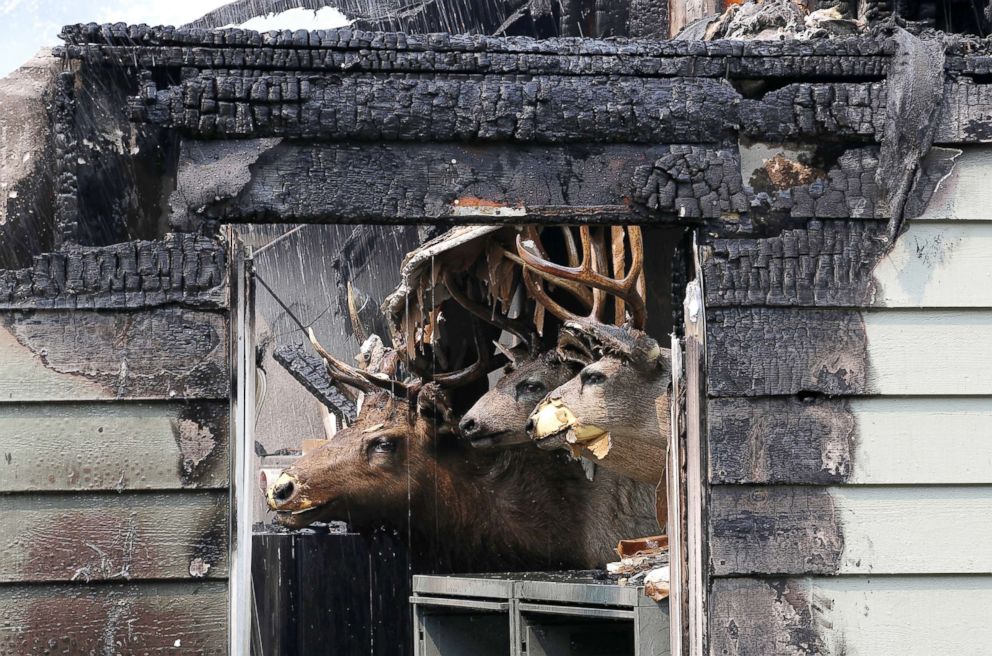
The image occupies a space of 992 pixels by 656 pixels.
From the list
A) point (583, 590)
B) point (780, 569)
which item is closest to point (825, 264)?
point (780, 569)

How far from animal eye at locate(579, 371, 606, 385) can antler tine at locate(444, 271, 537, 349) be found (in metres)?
1.33

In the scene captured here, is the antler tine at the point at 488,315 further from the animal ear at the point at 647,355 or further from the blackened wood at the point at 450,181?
the blackened wood at the point at 450,181

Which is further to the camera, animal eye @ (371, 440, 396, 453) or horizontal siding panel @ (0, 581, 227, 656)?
animal eye @ (371, 440, 396, 453)

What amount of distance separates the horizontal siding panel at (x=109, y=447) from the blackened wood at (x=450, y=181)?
69 centimetres

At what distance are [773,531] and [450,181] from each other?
5.16ft

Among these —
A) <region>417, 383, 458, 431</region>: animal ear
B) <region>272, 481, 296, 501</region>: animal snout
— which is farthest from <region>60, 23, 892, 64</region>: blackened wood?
<region>272, 481, 296, 501</region>: animal snout

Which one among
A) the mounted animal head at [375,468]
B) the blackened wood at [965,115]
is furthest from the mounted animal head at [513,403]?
the blackened wood at [965,115]

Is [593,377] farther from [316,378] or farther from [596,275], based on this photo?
[316,378]

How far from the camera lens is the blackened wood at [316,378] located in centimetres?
959

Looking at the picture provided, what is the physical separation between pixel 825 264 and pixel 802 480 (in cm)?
73

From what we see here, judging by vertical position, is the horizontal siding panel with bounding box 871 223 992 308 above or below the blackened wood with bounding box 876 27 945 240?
below

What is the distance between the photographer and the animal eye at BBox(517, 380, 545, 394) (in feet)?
24.9

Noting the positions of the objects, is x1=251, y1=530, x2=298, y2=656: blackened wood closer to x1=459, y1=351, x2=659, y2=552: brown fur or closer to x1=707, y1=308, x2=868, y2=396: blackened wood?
x1=459, y1=351, x2=659, y2=552: brown fur

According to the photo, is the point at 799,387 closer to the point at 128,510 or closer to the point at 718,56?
the point at 718,56
